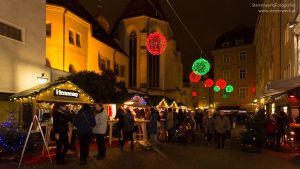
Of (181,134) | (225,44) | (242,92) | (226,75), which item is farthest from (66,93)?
(225,44)

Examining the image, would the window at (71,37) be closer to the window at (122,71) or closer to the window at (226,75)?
the window at (122,71)

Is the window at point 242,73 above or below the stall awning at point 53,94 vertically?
above

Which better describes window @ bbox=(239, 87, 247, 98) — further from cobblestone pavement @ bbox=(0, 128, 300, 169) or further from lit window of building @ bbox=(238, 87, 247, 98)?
cobblestone pavement @ bbox=(0, 128, 300, 169)

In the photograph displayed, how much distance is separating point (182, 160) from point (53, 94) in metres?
6.83

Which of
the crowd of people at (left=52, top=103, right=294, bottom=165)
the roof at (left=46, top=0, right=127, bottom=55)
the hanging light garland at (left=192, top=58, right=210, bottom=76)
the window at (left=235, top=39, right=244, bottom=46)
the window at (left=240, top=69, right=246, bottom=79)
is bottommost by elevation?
the crowd of people at (left=52, top=103, right=294, bottom=165)

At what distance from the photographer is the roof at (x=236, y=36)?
56816 mm

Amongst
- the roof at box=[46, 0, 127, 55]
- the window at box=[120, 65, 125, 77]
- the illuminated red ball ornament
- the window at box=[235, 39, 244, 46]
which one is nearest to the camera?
the illuminated red ball ornament

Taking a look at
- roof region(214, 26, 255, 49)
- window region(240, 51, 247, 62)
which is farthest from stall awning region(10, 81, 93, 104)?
roof region(214, 26, 255, 49)

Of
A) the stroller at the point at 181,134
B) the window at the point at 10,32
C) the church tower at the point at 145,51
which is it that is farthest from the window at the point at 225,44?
the window at the point at 10,32

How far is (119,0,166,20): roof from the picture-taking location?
4744 centimetres

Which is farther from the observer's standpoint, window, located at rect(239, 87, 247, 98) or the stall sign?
window, located at rect(239, 87, 247, 98)

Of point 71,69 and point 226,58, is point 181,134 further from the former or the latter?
point 226,58

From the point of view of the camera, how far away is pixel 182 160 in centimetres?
1166

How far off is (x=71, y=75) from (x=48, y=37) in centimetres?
444
